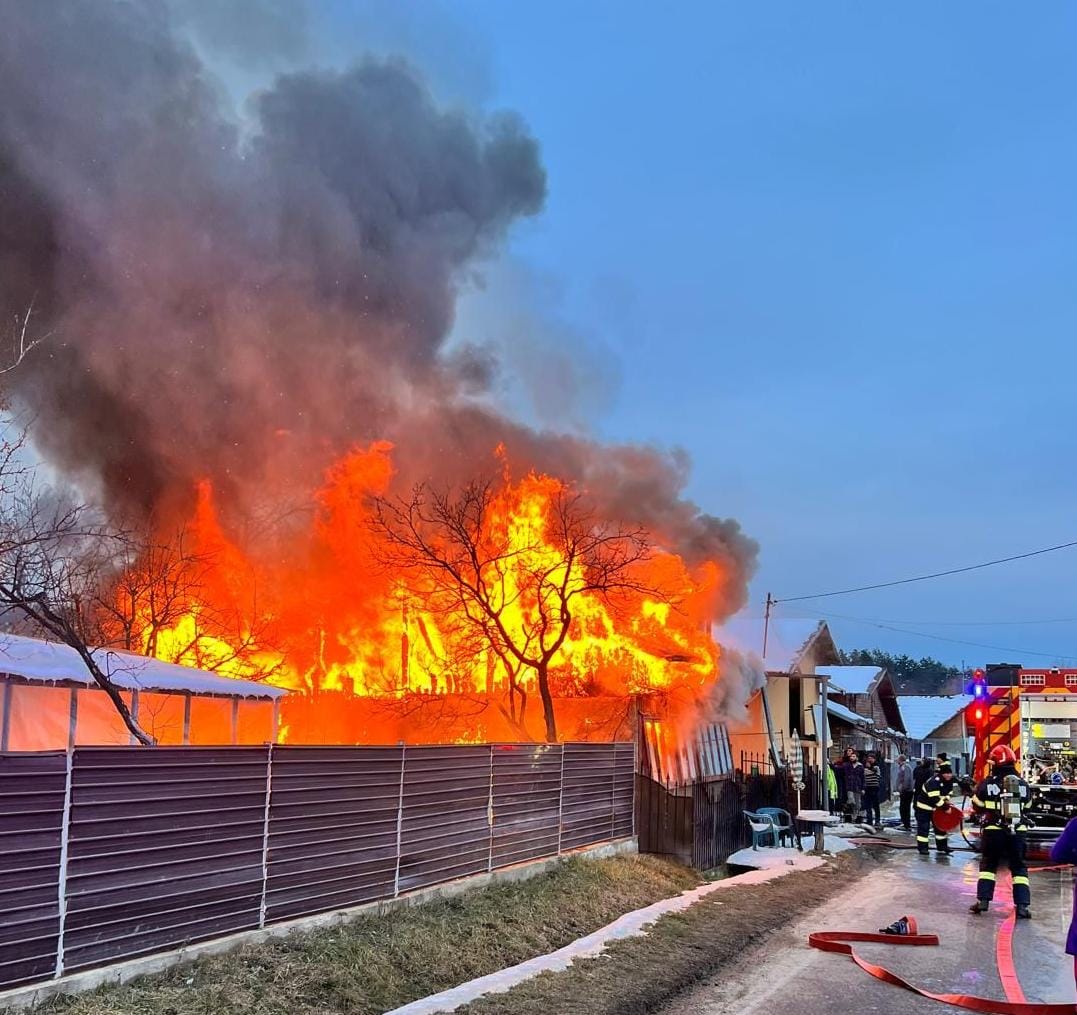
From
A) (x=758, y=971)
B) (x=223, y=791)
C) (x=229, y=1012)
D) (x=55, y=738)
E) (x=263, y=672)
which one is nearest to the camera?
(x=229, y=1012)

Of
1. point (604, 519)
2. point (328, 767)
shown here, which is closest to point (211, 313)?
point (604, 519)

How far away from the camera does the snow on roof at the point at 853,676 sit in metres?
32.5

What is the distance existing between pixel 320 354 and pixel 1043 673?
1482 cm

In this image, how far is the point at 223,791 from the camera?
22.5 feet

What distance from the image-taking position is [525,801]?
11.1 metres

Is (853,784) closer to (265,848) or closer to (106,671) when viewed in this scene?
(106,671)

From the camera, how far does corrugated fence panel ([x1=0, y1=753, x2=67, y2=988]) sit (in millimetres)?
5223

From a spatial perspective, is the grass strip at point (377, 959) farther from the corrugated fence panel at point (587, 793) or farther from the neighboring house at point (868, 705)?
the neighboring house at point (868, 705)

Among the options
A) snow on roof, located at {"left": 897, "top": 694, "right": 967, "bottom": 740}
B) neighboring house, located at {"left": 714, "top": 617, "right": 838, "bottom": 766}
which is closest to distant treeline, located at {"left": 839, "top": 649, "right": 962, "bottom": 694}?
snow on roof, located at {"left": 897, "top": 694, "right": 967, "bottom": 740}

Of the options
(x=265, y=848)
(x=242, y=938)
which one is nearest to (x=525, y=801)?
(x=265, y=848)

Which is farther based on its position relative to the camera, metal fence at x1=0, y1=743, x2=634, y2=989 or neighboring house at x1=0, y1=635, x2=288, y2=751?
→ neighboring house at x1=0, y1=635, x2=288, y2=751

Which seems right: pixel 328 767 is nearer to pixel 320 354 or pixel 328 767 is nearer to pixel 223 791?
pixel 223 791

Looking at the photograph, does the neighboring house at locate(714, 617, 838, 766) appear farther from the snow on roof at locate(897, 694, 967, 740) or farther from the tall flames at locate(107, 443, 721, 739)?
the snow on roof at locate(897, 694, 967, 740)

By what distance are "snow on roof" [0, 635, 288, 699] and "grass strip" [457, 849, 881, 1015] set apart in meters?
5.32
